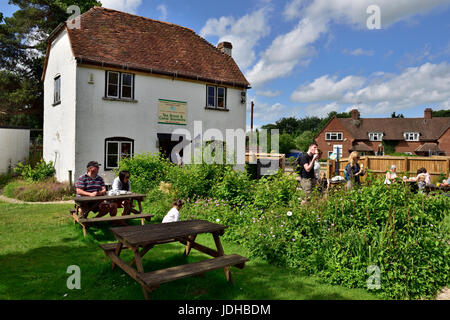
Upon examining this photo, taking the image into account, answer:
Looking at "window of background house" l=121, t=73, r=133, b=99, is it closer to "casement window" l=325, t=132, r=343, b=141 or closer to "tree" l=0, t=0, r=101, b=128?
"tree" l=0, t=0, r=101, b=128

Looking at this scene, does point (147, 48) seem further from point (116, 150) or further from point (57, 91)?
point (116, 150)

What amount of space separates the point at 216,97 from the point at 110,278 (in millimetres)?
14262

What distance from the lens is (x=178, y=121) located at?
1631cm

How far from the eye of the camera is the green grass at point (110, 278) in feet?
13.5

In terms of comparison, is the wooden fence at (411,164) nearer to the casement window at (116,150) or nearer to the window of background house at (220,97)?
the window of background house at (220,97)

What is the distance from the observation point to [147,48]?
1614cm

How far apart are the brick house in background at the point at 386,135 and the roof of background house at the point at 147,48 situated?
37958mm

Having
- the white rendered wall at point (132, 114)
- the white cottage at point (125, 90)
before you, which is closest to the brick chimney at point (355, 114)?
the white cottage at point (125, 90)

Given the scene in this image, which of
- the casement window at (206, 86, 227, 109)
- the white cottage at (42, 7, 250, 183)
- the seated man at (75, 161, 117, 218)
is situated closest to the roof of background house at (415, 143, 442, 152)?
the white cottage at (42, 7, 250, 183)

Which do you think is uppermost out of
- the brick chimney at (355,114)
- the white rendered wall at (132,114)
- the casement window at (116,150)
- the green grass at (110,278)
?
the brick chimney at (355,114)

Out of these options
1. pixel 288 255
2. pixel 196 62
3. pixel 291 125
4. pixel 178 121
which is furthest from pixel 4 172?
pixel 291 125

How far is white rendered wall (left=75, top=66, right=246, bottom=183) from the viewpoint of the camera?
44.8ft

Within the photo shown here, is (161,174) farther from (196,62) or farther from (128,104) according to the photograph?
(196,62)

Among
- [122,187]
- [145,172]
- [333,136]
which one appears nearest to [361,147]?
[333,136]
